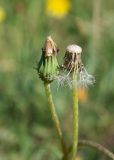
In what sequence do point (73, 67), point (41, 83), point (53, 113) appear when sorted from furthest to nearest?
point (41, 83) < point (53, 113) < point (73, 67)

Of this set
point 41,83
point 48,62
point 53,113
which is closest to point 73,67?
point 48,62

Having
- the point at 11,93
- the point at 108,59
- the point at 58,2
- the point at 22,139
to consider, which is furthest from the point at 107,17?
the point at 22,139

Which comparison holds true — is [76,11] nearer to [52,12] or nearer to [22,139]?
[52,12]

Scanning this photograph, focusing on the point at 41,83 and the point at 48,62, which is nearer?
the point at 48,62

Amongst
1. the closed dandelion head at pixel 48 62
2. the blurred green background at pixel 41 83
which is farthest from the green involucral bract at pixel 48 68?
the blurred green background at pixel 41 83

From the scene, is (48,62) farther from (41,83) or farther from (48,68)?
(41,83)

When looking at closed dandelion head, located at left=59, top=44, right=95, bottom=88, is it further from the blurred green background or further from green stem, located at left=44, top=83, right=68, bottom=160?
the blurred green background
